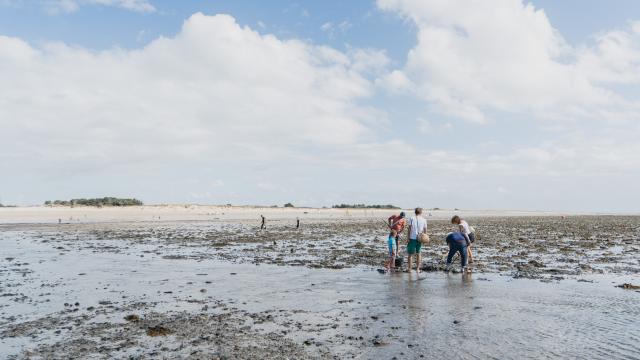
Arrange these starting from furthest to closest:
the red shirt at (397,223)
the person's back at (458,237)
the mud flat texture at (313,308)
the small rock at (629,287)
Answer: the red shirt at (397,223) < the person's back at (458,237) < the small rock at (629,287) < the mud flat texture at (313,308)

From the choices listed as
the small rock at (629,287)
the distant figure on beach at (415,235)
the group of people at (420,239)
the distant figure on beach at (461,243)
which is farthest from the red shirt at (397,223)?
the small rock at (629,287)

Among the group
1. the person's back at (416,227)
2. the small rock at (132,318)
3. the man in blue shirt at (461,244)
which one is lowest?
the small rock at (132,318)

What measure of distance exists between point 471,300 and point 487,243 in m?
19.0

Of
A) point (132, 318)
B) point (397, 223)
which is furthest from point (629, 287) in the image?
point (132, 318)

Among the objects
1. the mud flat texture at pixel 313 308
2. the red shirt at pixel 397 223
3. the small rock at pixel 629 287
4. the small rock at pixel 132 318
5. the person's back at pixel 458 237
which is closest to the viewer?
the mud flat texture at pixel 313 308

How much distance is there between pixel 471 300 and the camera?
13.8 meters

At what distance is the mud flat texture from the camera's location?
9438 millimetres

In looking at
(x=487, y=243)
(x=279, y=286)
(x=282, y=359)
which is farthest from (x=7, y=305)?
(x=487, y=243)

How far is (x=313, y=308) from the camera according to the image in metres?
12.9

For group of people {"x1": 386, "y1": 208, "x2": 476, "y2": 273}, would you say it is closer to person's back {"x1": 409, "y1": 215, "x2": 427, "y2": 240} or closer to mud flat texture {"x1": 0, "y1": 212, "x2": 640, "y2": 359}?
person's back {"x1": 409, "y1": 215, "x2": 427, "y2": 240}

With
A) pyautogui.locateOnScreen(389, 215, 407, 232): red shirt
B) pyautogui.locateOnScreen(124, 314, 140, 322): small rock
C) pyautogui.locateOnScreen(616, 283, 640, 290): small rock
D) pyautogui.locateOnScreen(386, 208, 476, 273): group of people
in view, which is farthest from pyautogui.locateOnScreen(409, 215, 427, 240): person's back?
pyautogui.locateOnScreen(124, 314, 140, 322): small rock

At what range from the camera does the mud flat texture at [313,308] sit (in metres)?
9.44

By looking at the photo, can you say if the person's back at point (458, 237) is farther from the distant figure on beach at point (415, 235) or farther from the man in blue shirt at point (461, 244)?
the distant figure on beach at point (415, 235)

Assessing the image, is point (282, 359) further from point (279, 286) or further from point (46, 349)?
point (279, 286)
